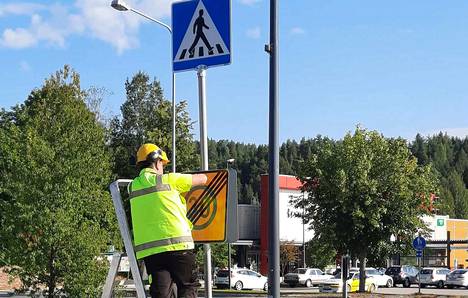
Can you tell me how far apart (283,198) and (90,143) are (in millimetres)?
56770

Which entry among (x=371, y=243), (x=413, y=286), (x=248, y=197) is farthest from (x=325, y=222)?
(x=248, y=197)

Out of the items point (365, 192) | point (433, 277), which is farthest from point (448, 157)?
point (365, 192)

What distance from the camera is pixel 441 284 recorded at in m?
58.0

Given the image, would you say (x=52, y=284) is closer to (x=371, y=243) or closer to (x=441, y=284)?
(x=371, y=243)

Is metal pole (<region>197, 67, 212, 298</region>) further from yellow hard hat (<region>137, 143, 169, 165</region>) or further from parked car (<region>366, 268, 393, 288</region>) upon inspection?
parked car (<region>366, 268, 393, 288</region>)

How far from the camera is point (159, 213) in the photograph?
586 cm

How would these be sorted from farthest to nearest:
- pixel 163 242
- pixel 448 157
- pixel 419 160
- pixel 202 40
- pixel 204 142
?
1. pixel 448 157
2. pixel 419 160
3. pixel 202 40
4. pixel 204 142
5. pixel 163 242

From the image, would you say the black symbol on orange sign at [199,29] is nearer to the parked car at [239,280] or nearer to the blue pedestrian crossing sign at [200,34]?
the blue pedestrian crossing sign at [200,34]

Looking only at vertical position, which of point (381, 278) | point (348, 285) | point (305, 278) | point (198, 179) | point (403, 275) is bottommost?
point (305, 278)

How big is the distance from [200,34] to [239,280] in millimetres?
49102

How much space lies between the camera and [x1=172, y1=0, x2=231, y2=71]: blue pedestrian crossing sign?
24.9 ft

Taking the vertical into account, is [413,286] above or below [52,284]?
below

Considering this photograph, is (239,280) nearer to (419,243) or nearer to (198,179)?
(419,243)

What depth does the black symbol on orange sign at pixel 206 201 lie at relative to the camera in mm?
6344
